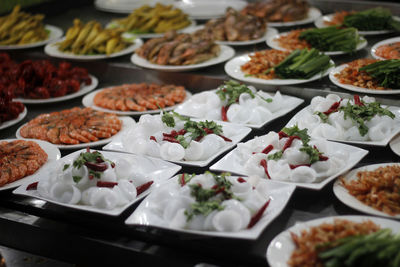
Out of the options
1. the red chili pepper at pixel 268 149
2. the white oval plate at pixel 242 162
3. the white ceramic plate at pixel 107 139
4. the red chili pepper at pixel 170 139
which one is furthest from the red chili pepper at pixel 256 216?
the white ceramic plate at pixel 107 139

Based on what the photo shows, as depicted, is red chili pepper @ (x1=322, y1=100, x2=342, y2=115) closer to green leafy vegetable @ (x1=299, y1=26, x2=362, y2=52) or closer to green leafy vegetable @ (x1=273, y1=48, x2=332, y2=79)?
green leafy vegetable @ (x1=273, y1=48, x2=332, y2=79)

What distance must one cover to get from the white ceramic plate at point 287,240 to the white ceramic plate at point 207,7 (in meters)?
3.99

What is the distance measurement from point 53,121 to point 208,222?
1935 millimetres

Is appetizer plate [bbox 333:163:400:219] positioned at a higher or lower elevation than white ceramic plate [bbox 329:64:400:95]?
lower

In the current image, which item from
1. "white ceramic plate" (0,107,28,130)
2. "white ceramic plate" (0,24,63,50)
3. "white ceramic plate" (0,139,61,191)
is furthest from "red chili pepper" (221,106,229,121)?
"white ceramic plate" (0,24,63,50)

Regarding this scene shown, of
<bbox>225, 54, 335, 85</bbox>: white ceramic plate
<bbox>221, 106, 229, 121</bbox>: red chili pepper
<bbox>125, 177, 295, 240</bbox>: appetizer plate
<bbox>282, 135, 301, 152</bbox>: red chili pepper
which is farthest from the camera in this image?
<bbox>225, 54, 335, 85</bbox>: white ceramic plate

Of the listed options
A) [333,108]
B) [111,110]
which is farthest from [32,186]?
[333,108]

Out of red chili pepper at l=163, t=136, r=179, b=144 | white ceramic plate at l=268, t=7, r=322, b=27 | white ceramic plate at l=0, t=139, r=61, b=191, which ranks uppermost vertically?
white ceramic plate at l=268, t=7, r=322, b=27

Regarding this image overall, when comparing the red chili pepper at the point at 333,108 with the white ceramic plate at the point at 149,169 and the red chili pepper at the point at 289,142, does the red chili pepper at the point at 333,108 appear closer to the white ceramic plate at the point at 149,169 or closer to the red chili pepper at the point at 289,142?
the red chili pepper at the point at 289,142

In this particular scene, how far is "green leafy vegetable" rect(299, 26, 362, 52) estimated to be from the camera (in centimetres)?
409

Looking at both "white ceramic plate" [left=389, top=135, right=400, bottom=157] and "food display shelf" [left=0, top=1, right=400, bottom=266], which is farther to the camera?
"white ceramic plate" [left=389, top=135, right=400, bottom=157]

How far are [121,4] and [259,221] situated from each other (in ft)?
15.9

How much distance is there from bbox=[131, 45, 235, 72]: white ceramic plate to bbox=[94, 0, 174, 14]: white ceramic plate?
1731mm

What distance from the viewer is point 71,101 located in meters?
4.33
